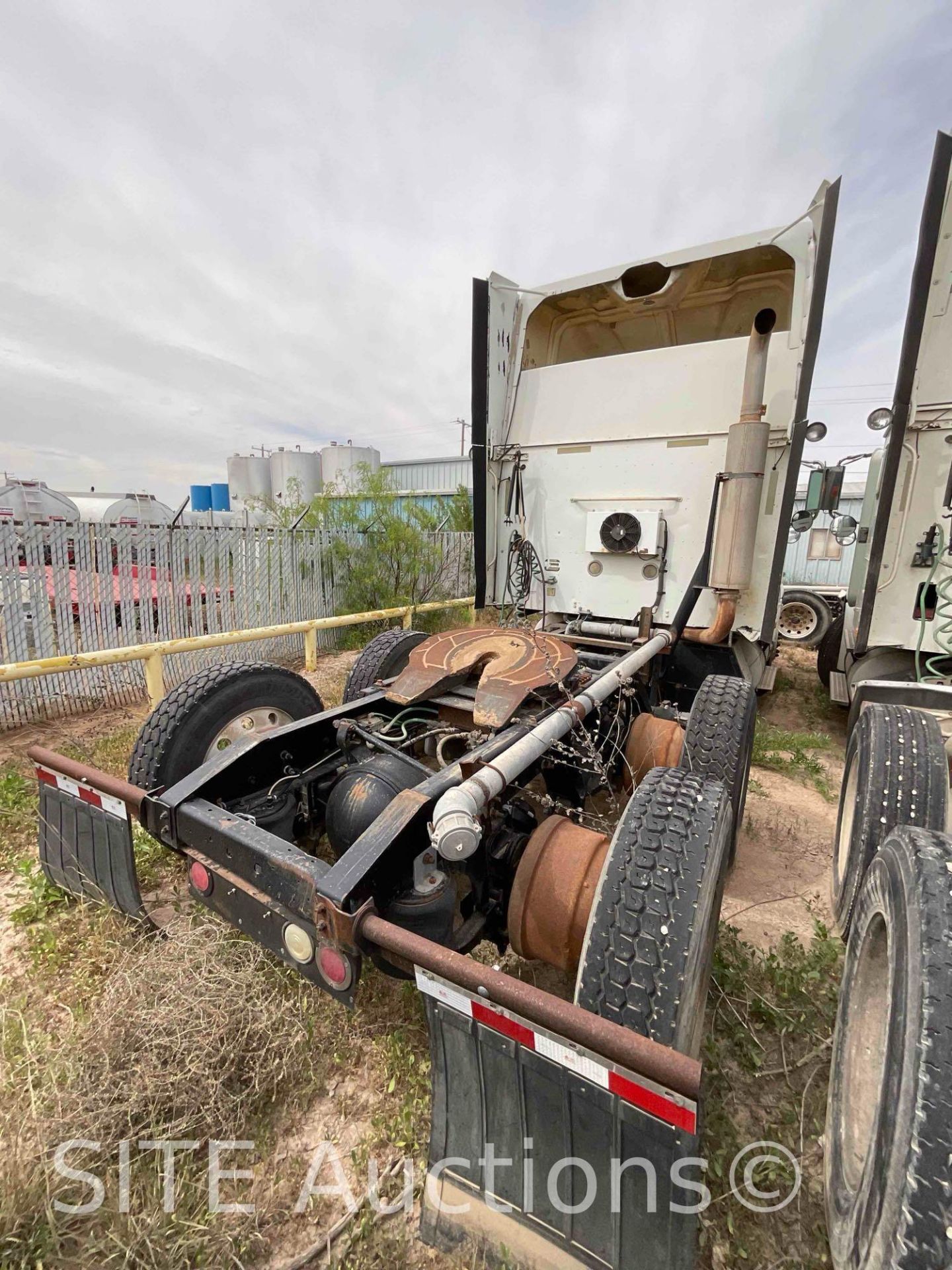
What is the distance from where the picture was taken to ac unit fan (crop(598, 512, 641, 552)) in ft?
14.9


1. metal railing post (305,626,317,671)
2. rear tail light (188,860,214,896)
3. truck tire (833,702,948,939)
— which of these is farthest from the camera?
metal railing post (305,626,317,671)

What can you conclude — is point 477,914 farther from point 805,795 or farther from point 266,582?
point 266,582

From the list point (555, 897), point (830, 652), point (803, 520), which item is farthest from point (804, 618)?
point (555, 897)

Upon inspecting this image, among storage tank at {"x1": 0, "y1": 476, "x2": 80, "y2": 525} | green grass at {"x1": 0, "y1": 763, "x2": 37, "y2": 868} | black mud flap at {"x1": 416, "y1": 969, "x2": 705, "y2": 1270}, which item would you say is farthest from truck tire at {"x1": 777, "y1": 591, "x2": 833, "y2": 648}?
storage tank at {"x1": 0, "y1": 476, "x2": 80, "y2": 525}

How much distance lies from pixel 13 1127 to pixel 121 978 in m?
0.46

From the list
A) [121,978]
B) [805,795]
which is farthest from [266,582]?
[805,795]

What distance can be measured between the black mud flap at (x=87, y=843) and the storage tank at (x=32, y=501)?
12.1m

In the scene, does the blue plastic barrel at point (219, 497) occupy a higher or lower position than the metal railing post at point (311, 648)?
higher

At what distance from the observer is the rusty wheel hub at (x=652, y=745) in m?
3.26

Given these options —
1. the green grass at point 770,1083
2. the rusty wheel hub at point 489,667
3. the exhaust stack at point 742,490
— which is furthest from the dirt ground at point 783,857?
the rusty wheel hub at point 489,667

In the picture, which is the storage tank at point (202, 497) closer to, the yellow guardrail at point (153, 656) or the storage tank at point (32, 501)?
the storage tank at point (32, 501)

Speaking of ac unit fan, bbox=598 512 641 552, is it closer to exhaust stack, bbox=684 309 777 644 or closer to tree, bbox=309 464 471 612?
exhaust stack, bbox=684 309 777 644

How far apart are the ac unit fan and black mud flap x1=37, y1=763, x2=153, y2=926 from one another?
3.81 metres

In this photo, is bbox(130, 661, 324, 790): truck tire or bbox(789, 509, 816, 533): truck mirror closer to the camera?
bbox(130, 661, 324, 790): truck tire
